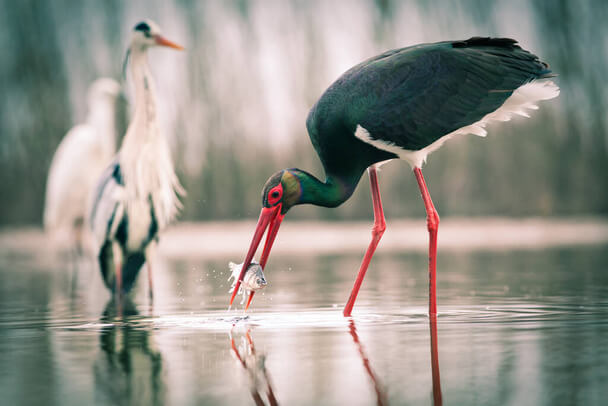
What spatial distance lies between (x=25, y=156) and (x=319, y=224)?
208 inches

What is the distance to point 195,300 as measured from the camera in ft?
20.2

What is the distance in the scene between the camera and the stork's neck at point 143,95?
7.06 meters

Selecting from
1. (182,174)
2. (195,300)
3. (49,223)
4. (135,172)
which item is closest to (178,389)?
(195,300)

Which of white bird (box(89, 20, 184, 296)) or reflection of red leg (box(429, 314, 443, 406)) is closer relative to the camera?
reflection of red leg (box(429, 314, 443, 406))

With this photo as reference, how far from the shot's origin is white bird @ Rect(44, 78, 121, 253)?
10430 millimetres

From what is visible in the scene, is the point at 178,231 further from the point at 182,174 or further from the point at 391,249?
the point at 391,249

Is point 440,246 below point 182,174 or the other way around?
below

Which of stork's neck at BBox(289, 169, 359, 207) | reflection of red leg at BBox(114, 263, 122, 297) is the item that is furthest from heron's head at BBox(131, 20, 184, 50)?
stork's neck at BBox(289, 169, 359, 207)

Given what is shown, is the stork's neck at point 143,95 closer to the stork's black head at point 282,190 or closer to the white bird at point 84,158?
the stork's black head at point 282,190

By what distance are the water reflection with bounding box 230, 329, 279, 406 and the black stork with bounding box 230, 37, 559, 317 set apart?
1089mm

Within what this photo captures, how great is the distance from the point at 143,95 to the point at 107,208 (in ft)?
2.96

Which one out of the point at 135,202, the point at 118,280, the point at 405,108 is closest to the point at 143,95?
the point at 135,202

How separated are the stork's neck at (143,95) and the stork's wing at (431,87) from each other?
2282 mm

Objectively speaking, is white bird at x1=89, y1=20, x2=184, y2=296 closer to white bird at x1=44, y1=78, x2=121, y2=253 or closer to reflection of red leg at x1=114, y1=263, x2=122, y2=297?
reflection of red leg at x1=114, y1=263, x2=122, y2=297
